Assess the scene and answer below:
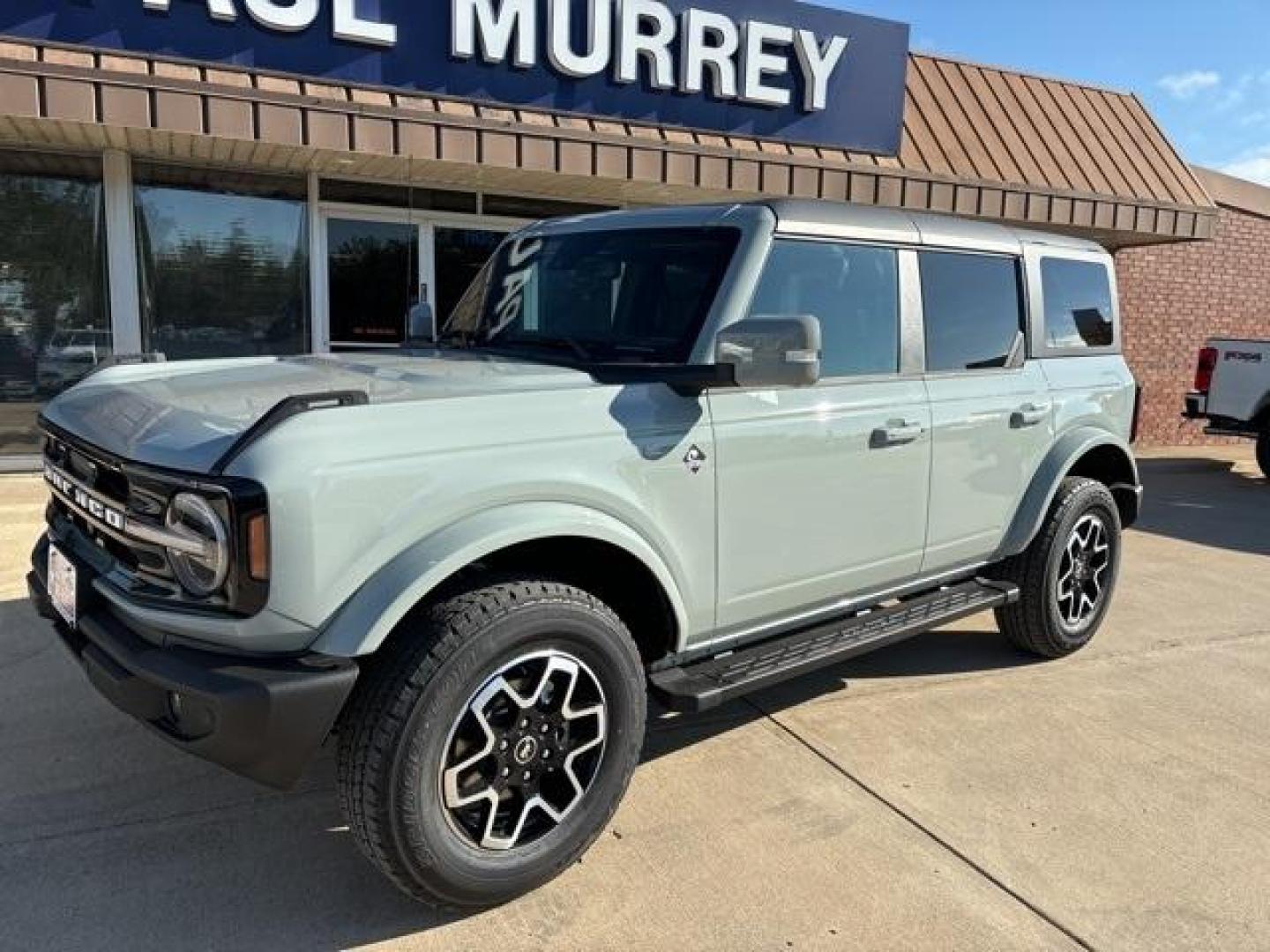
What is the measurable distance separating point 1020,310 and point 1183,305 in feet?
35.5

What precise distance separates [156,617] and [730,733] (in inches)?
85.6

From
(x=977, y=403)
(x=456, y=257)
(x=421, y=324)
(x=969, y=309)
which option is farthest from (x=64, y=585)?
(x=456, y=257)

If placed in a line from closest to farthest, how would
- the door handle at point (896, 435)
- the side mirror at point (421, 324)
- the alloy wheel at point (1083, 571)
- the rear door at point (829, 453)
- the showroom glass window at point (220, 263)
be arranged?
the rear door at point (829, 453), the door handle at point (896, 435), the side mirror at point (421, 324), the alloy wheel at point (1083, 571), the showroom glass window at point (220, 263)

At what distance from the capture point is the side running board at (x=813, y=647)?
3061mm

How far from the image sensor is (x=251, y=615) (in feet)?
7.37

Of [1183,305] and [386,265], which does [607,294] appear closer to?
[386,265]

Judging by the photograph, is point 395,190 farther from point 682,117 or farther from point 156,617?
point 156,617

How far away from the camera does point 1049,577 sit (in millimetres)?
4496

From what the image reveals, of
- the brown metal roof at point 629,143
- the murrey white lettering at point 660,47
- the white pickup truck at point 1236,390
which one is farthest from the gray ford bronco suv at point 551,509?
the white pickup truck at point 1236,390

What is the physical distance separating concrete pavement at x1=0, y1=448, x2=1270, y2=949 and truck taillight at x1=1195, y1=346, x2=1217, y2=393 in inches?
327

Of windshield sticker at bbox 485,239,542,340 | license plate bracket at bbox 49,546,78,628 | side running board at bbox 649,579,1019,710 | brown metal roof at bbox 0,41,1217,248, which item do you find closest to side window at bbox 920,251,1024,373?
side running board at bbox 649,579,1019,710

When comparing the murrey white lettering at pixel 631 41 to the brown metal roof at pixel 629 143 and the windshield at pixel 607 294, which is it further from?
the windshield at pixel 607 294

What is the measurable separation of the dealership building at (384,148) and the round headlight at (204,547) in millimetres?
5526

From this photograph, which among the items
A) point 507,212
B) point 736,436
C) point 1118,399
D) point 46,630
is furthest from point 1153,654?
point 507,212
